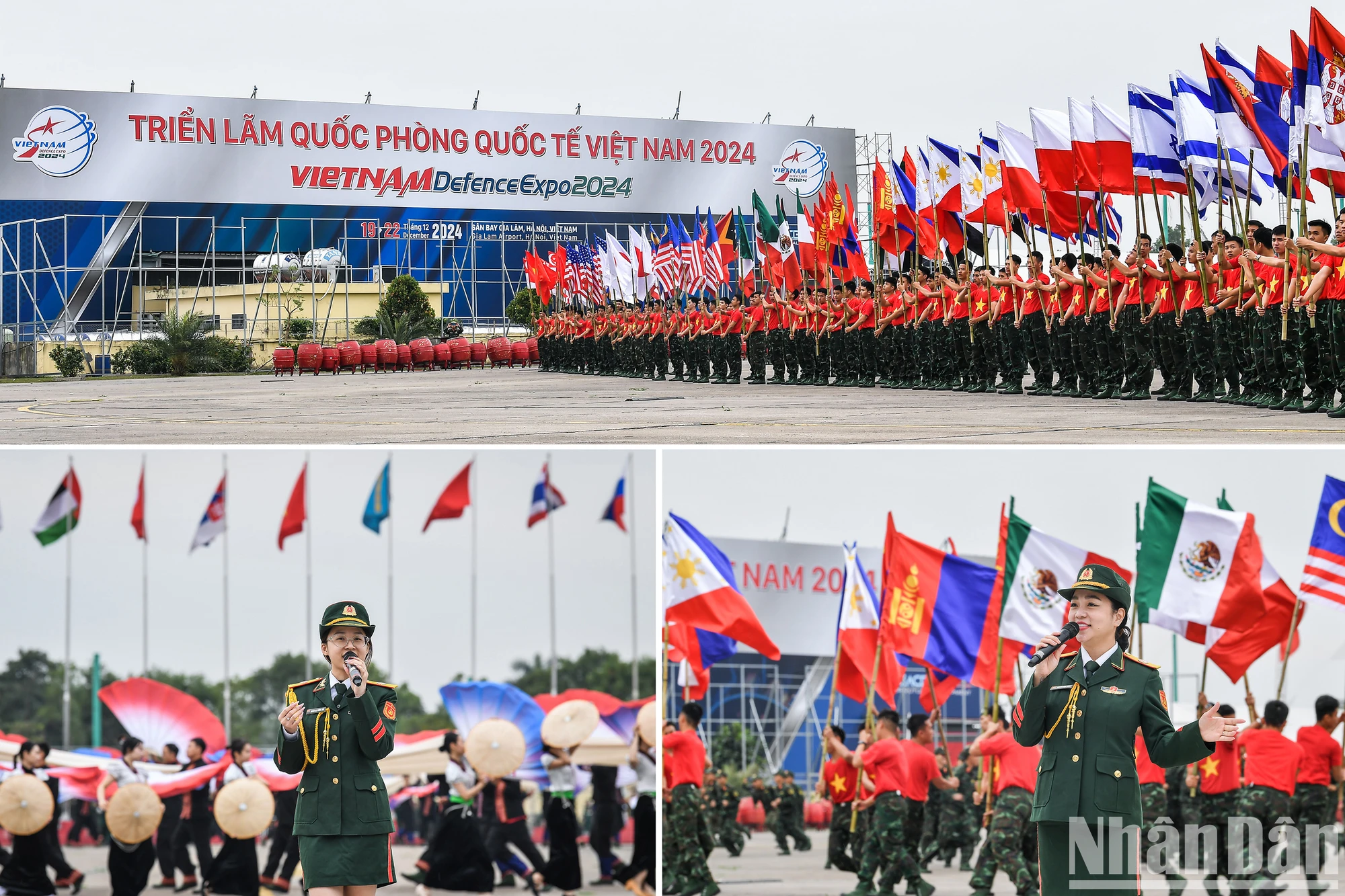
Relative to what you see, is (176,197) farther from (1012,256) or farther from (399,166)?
(1012,256)

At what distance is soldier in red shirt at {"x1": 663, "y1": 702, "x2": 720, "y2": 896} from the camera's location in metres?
11.0

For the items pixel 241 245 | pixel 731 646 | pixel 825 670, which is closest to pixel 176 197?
pixel 241 245

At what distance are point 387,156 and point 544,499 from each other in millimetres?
45919

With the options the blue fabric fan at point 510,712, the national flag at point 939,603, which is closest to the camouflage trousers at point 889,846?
the national flag at point 939,603

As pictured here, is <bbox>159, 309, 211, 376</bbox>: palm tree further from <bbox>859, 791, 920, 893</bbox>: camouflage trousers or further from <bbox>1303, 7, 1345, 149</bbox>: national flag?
<bbox>859, 791, 920, 893</bbox>: camouflage trousers

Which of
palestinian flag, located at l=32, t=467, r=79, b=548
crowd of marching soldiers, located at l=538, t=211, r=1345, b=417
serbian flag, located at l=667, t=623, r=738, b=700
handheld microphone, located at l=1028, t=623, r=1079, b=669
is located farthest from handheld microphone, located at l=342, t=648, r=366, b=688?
palestinian flag, located at l=32, t=467, r=79, b=548

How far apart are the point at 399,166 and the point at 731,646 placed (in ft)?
182

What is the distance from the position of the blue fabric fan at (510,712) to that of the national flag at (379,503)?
733cm

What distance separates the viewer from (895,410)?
53.7ft

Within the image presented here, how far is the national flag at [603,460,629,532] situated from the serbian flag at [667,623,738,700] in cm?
976

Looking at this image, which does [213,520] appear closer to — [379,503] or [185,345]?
[379,503]

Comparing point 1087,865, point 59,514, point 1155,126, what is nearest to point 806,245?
point 1155,126

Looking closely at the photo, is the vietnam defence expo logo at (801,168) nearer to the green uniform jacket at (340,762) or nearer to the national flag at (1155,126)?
the national flag at (1155,126)

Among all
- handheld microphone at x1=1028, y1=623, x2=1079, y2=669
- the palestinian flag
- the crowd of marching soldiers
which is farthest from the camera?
the palestinian flag
